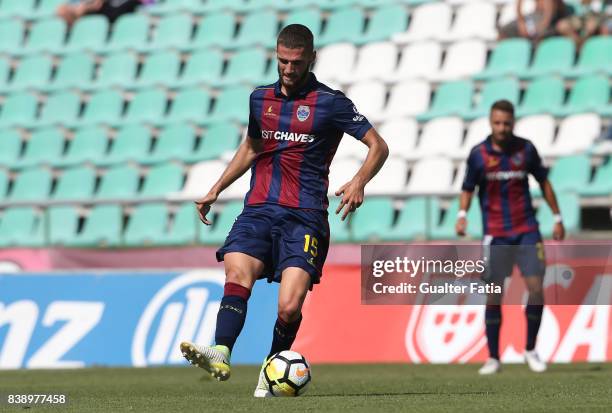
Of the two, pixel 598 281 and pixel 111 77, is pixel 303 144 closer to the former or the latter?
pixel 598 281

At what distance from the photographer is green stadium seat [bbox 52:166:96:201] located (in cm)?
1675

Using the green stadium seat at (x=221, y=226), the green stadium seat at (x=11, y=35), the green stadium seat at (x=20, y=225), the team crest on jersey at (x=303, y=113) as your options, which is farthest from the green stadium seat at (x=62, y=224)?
the team crest on jersey at (x=303, y=113)

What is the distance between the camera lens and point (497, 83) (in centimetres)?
1557

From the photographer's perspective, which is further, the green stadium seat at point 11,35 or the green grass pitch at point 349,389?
the green stadium seat at point 11,35

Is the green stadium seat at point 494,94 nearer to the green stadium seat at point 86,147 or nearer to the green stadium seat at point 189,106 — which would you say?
the green stadium seat at point 189,106

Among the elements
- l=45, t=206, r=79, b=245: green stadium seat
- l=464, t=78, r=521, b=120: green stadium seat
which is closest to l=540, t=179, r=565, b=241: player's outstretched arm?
l=464, t=78, r=521, b=120: green stadium seat

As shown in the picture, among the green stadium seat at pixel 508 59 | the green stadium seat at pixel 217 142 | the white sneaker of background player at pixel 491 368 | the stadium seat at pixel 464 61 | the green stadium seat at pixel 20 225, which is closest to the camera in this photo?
the white sneaker of background player at pixel 491 368

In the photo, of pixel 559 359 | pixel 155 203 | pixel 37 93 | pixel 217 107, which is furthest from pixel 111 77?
pixel 559 359

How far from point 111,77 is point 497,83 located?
6.35m

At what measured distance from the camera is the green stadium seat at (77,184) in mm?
16750

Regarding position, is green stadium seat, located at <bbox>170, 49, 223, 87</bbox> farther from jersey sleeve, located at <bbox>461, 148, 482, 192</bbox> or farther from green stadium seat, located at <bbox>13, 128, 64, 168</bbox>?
jersey sleeve, located at <bbox>461, 148, 482, 192</bbox>

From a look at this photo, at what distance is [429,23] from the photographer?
1734cm

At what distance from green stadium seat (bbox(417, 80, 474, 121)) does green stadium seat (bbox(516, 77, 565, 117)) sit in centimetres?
78

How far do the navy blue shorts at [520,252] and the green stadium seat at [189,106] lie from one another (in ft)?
25.1
